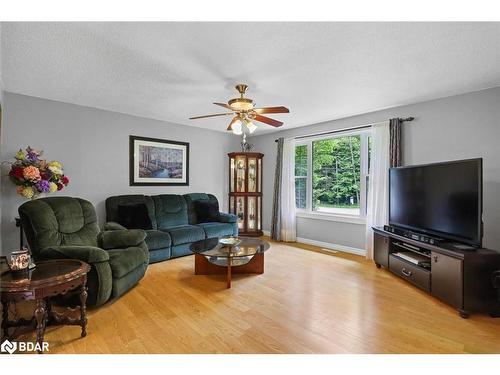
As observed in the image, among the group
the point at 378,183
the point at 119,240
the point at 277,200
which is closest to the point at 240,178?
the point at 277,200

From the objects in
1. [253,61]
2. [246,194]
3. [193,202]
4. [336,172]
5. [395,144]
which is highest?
[253,61]

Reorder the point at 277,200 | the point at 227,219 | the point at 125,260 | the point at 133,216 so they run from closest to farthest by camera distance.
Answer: the point at 125,260, the point at 133,216, the point at 227,219, the point at 277,200

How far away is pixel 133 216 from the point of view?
371 centimetres

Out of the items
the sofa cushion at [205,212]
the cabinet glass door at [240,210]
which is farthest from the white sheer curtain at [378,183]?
the sofa cushion at [205,212]

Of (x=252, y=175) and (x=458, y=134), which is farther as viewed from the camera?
(x=252, y=175)

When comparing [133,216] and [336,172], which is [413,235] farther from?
[133,216]

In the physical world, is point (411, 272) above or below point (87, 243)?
below

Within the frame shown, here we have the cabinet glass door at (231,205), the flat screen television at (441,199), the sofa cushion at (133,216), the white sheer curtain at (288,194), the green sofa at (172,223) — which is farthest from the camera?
the cabinet glass door at (231,205)

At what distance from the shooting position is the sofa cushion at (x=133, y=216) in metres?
3.67

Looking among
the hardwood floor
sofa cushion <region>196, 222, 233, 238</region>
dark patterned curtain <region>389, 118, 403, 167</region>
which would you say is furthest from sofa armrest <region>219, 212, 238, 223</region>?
dark patterned curtain <region>389, 118, 403, 167</region>

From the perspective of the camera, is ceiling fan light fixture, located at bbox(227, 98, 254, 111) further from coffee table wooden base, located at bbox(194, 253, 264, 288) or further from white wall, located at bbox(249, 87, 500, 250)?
coffee table wooden base, located at bbox(194, 253, 264, 288)

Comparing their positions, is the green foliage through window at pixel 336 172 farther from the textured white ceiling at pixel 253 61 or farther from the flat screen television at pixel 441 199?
the textured white ceiling at pixel 253 61

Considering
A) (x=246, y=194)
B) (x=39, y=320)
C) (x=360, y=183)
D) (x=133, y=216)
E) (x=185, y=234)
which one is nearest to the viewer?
(x=39, y=320)

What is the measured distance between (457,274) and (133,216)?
402 cm
